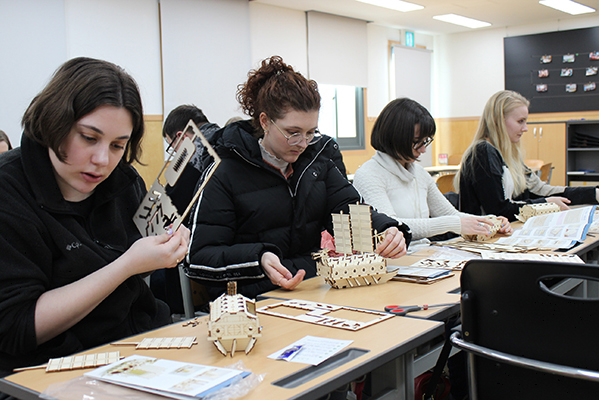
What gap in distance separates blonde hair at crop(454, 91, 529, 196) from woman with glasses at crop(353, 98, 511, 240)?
79 cm

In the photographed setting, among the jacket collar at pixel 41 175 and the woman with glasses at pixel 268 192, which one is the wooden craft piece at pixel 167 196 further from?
the woman with glasses at pixel 268 192

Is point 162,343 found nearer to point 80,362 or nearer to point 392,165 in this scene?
point 80,362

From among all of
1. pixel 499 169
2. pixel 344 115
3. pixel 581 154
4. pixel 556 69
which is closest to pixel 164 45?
pixel 344 115

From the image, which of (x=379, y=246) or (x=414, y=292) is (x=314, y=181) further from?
(x=414, y=292)

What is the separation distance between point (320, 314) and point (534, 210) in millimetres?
2071

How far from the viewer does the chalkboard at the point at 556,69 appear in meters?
8.99

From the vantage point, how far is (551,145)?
8523 millimetres

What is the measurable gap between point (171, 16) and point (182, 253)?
532 centimetres

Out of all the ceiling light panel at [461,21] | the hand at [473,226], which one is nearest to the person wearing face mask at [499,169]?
the hand at [473,226]

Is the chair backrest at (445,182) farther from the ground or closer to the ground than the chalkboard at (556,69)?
closer to the ground

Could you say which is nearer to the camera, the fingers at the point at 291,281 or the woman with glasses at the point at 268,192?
the fingers at the point at 291,281

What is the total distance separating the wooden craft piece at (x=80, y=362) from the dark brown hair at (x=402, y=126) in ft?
6.15

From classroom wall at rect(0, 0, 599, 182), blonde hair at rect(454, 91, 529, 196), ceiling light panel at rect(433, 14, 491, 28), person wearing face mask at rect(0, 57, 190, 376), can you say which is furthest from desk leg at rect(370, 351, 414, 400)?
ceiling light panel at rect(433, 14, 491, 28)

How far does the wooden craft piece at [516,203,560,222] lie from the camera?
3282 millimetres
